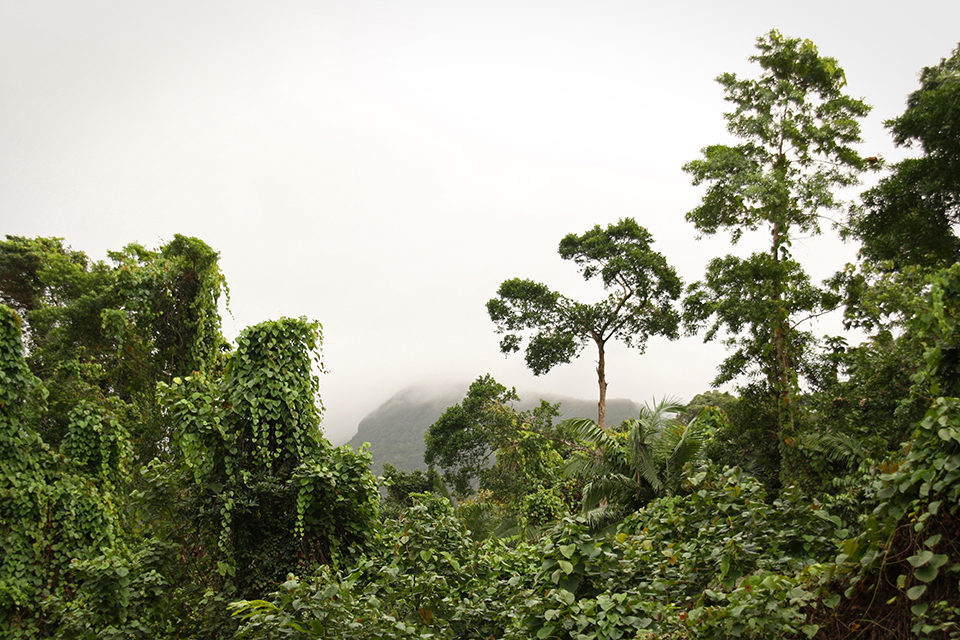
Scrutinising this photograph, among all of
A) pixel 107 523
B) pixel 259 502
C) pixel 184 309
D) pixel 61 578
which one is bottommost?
pixel 61 578

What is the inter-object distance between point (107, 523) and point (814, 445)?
9.60 m

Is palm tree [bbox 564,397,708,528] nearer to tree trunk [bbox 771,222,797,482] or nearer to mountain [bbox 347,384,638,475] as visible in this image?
tree trunk [bbox 771,222,797,482]

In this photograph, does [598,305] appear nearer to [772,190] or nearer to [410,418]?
[772,190]

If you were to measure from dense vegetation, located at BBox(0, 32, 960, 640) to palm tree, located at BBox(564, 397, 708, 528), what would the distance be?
0.05 metres

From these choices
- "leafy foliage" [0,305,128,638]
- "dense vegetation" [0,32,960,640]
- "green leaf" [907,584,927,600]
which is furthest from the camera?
"leafy foliage" [0,305,128,638]

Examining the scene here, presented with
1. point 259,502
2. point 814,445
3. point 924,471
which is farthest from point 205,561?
point 814,445

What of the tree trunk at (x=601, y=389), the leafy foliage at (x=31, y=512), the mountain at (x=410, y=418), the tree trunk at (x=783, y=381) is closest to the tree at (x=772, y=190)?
the tree trunk at (x=783, y=381)

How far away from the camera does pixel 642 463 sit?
8.63 metres

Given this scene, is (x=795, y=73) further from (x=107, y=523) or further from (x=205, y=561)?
(x=107, y=523)

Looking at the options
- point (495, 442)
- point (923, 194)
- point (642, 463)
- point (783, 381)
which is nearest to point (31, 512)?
point (642, 463)

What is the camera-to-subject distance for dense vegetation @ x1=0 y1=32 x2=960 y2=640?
2.42 meters

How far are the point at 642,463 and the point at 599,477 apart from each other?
3.33 ft

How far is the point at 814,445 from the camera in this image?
765 centimetres

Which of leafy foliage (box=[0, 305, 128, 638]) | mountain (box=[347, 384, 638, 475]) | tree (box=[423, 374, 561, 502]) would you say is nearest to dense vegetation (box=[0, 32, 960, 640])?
leafy foliage (box=[0, 305, 128, 638])
